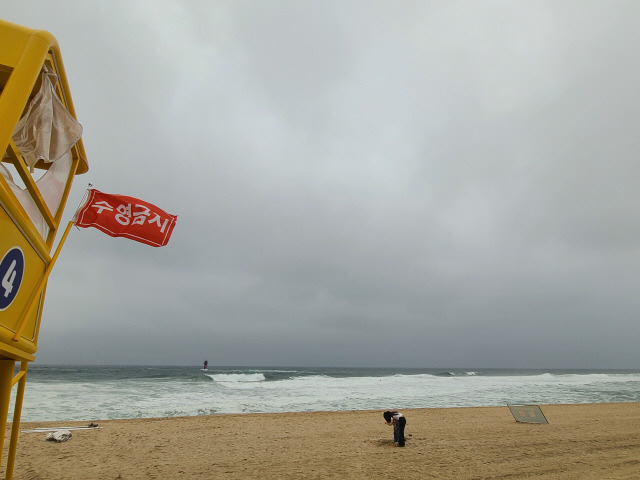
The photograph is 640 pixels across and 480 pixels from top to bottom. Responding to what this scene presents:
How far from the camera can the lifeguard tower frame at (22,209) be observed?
2656 mm

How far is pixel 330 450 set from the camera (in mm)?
9320

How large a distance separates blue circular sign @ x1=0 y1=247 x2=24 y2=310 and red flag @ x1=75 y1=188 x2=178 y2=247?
1.59 metres

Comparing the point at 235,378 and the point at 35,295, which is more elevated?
the point at 35,295

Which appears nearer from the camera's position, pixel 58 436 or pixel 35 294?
pixel 35 294

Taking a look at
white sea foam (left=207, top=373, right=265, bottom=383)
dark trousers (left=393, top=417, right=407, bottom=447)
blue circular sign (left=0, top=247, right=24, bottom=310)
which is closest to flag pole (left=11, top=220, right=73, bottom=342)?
blue circular sign (left=0, top=247, right=24, bottom=310)

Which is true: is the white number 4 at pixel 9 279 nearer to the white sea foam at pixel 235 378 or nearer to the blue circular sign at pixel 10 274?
the blue circular sign at pixel 10 274

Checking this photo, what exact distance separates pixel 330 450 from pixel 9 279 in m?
8.33

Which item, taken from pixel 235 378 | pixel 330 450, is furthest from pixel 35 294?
pixel 235 378

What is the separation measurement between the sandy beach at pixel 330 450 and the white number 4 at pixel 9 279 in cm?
591

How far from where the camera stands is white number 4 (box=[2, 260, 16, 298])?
8.88 ft

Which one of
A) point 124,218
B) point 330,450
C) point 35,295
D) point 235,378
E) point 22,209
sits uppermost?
point 124,218

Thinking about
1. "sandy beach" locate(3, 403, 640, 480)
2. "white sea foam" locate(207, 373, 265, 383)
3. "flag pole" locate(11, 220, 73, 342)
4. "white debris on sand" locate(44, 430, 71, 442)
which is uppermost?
"flag pole" locate(11, 220, 73, 342)

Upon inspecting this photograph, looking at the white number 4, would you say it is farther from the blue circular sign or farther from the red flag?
the red flag

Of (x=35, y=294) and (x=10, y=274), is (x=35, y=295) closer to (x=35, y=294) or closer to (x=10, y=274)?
(x=35, y=294)
